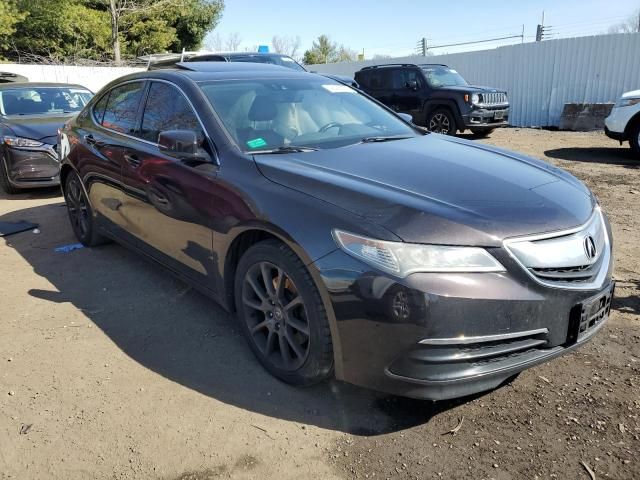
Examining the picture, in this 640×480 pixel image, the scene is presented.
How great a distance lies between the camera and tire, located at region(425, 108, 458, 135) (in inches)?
492

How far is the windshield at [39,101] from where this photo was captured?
854cm

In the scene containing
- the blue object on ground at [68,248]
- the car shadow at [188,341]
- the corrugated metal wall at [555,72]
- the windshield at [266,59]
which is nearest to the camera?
the car shadow at [188,341]

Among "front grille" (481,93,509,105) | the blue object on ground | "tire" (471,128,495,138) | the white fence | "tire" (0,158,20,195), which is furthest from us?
the white fence

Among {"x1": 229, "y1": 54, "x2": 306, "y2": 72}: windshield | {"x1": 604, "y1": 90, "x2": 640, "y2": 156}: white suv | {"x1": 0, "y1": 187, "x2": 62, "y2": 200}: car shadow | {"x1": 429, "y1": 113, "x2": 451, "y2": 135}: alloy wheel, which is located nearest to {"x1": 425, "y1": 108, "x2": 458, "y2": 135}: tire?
→ {"x1": 429, "y1": 113, "x2": 451, "y2": 135}: alloy wheel

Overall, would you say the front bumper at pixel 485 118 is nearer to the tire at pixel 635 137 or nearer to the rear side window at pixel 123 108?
the tire at pixel 635 137

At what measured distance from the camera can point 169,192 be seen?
357cm

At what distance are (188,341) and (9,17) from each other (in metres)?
23.4

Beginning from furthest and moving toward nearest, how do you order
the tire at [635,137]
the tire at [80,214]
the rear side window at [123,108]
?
the tire at [635,137] < the tire at [80,214] < the rear side window at [123,108]

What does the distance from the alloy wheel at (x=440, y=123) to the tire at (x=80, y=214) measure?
29.9 ft

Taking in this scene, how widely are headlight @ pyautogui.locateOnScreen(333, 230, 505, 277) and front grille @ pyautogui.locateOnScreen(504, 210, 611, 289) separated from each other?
133mm

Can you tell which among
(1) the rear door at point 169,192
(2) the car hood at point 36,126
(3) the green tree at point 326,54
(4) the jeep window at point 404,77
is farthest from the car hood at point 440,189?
(3) the green tree at point 326,54

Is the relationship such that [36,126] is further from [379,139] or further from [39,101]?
[379,139]

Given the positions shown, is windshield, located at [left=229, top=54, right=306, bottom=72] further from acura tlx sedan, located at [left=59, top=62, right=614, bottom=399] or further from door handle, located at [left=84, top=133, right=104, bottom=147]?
acura tlx sedan, located at [left=59, top=62, right=614, bottom=399]

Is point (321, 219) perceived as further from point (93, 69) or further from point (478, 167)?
point (93, 69)
